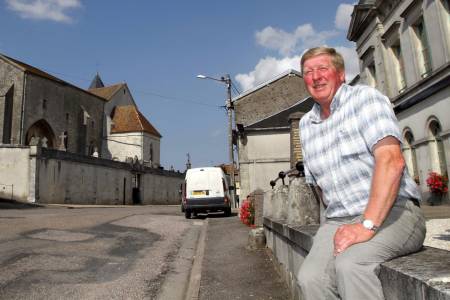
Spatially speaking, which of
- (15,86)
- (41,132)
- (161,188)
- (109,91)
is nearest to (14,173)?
(15,86)

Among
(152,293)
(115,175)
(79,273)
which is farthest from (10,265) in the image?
(115,175)

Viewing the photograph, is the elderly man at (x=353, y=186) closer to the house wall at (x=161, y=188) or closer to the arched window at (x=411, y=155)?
the arched window at (x=411, y=155)

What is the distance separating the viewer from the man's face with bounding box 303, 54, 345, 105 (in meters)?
2.55

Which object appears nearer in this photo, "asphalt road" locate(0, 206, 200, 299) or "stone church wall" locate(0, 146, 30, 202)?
"asphalt road" locate(0, 206, 200, 299)

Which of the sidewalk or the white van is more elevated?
the white van

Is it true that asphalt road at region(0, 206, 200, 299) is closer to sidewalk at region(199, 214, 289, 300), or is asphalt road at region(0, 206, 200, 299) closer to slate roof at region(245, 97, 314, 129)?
sidewalk at region(199, 214, 289, 300)

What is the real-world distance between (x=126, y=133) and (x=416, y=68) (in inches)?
1659

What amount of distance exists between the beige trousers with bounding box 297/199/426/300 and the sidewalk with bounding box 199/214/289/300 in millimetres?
2827

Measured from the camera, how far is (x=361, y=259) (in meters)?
1.93

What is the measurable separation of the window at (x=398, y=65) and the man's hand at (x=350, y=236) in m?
14.8

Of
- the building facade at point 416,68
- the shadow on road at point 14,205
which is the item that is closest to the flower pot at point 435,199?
the building facade at point 416,68

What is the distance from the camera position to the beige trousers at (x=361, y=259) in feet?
6.25

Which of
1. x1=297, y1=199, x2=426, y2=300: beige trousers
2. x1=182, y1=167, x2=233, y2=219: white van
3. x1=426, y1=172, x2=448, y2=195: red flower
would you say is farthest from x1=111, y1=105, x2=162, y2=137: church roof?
x1=297, y1=199, x2=426, y2=300: beige trousers

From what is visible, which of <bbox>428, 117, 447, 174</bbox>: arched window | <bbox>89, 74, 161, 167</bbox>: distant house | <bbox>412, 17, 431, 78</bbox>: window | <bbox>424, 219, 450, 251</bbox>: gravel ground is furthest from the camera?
<bbox>89, 74, 161, 167</bbox>: distant house
